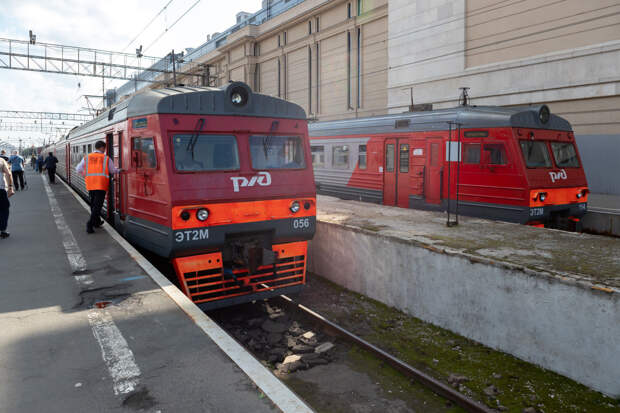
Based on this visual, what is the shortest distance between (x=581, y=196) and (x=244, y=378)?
9113 mm

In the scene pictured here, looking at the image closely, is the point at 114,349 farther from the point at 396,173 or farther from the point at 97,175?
the point at 396,173

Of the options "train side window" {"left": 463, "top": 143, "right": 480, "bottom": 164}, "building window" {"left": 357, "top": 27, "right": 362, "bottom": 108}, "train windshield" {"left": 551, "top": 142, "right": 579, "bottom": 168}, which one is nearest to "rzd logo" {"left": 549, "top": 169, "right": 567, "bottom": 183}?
"train windshield" {"left": 551, "top": 142, "right": 579, "bottom": 168}

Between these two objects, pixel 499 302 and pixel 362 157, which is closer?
pixel 499 302

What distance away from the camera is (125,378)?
133 inches

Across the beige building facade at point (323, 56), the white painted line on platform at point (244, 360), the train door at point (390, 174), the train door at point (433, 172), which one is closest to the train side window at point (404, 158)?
the train door at point (390, 174)

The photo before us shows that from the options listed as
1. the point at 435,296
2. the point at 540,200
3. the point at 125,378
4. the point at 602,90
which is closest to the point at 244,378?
the point at 125,378

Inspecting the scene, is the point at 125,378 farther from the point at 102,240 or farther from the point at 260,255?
the point at 102,240

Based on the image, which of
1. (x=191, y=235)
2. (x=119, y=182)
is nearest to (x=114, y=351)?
(x=191, y=235)

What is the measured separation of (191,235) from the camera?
226 inches

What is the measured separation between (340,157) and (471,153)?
17.5ft

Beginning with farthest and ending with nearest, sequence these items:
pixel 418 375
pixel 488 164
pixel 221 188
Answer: pixel 488 164 → pixel 221 188 → pixel 418 375

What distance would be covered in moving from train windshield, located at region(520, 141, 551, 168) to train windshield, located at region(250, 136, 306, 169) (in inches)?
191

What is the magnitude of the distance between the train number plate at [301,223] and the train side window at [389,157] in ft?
19.8

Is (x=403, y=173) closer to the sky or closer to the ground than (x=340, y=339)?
closer to the sky
